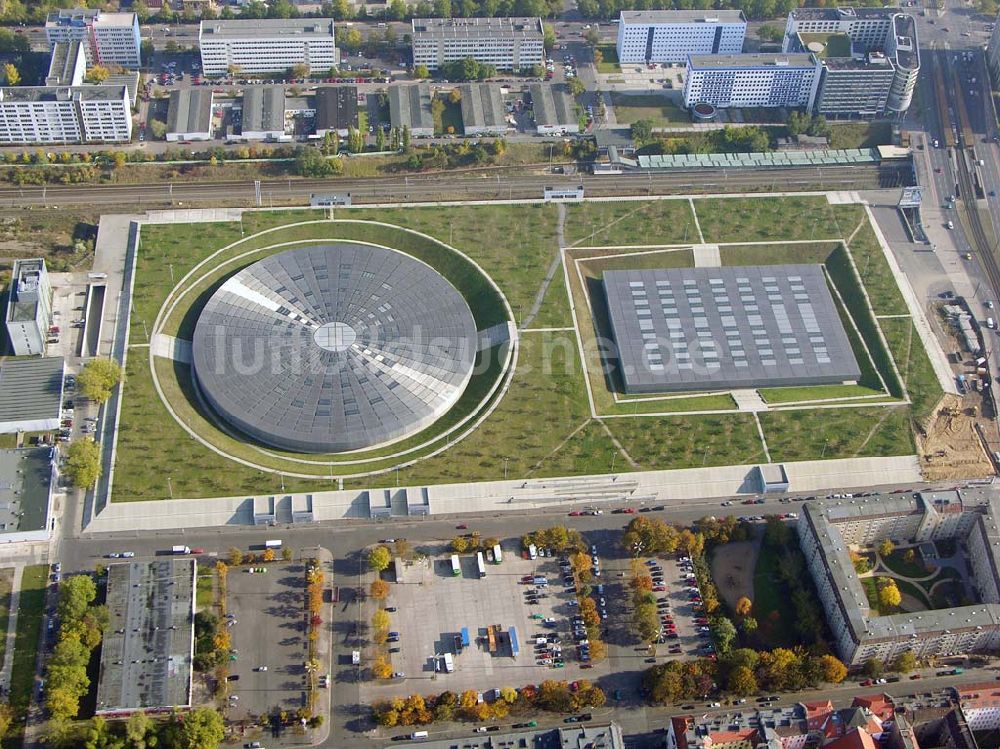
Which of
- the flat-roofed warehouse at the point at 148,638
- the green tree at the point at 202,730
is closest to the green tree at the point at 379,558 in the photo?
the flat-roofed warehouse at the point at 148,638

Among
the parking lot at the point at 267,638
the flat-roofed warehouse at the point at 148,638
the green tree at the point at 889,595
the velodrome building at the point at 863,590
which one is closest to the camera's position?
the flat-roofed warehouse at the point at 148,638

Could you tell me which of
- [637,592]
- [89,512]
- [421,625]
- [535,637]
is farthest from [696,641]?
[89,512]

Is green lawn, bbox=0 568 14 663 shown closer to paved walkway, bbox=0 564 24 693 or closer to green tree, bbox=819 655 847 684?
paved walkway, bbox=0 564 24 693

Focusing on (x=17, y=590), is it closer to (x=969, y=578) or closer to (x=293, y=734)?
(x=293, y=734)

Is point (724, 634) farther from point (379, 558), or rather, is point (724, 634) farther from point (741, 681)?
point (379, 558)

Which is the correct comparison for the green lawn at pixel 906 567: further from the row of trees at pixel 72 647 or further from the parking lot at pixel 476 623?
the row of trees at pixel 72 647

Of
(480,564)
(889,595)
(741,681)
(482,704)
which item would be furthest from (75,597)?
(889,595)
